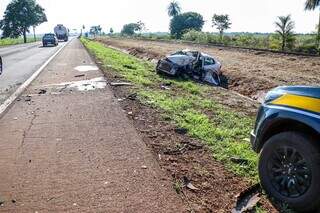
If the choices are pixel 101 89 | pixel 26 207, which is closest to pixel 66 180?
pixel 26 207

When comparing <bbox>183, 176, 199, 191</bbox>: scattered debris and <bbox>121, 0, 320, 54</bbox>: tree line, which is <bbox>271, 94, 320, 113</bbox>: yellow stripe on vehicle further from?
<bbox>121, 0, 320, 54</bbox>: tree line

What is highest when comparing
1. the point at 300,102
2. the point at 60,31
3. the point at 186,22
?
the point at 186,22

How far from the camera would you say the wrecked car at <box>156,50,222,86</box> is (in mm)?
21344

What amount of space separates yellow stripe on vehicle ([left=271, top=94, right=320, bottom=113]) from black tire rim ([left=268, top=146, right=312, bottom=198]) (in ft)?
1.56

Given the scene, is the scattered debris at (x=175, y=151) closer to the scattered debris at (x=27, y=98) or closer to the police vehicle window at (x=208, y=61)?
the scattered debris at (x=27, y=98)

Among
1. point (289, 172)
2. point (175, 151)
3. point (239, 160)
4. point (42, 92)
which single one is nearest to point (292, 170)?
point (289, 172)

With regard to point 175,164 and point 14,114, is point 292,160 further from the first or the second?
point 14,114

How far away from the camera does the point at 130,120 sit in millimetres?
9406

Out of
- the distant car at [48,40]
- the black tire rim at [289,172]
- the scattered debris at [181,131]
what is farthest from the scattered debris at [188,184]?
the distant car at [48,40]

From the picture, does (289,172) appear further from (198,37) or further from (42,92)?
(198,37)

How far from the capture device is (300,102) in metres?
4.74

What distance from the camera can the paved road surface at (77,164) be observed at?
16.3ft

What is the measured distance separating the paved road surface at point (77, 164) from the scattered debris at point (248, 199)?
70cm

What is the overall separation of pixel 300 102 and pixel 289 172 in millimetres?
783
